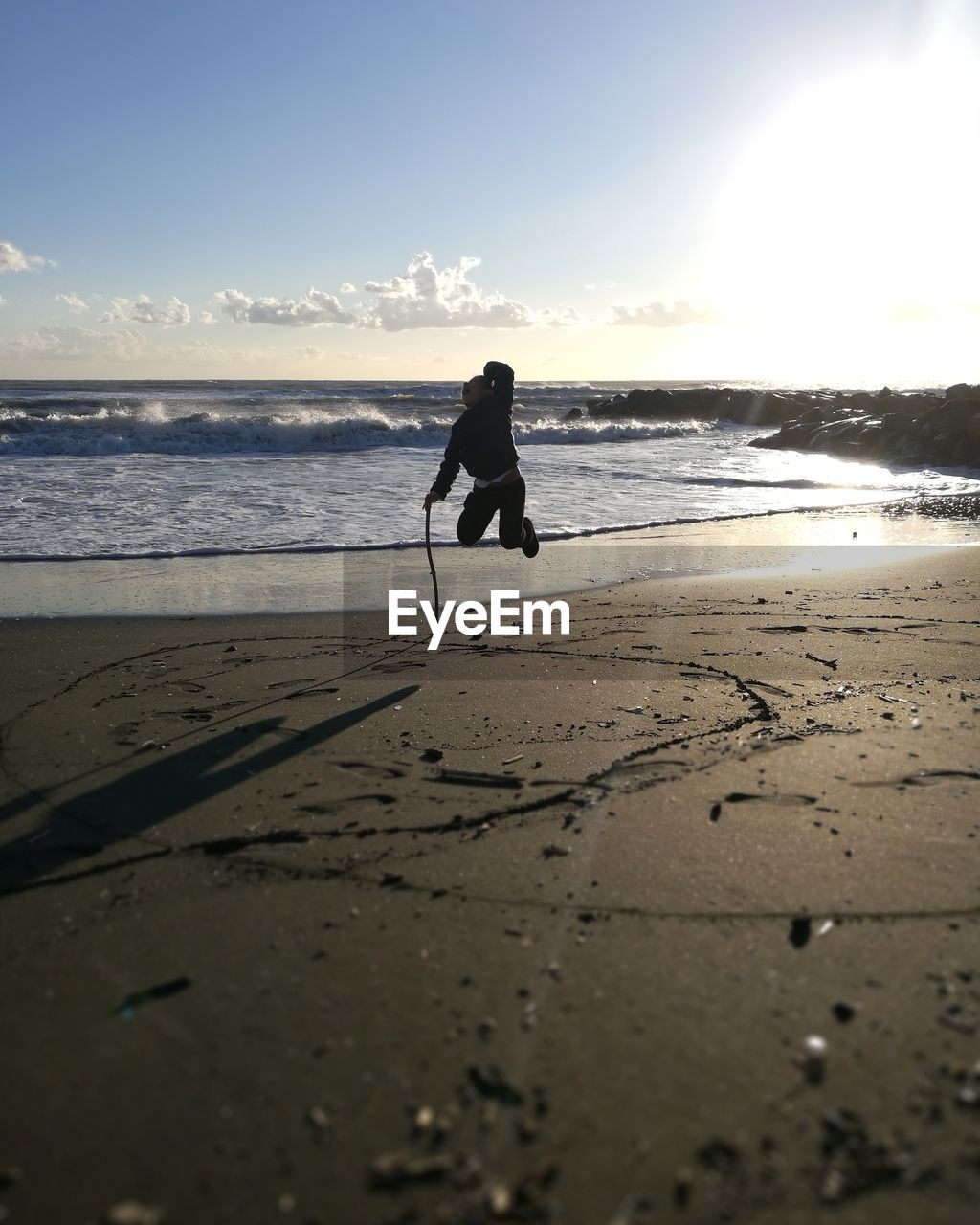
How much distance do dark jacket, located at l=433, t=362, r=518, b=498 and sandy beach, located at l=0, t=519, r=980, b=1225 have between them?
107 inches

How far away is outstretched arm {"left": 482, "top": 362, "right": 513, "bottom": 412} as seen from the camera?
25.5 ft

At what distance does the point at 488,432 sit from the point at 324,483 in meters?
9.48

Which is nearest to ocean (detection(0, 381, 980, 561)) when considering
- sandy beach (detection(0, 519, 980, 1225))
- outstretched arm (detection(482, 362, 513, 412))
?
outstretched arm (detection(482, 362, 513, 412))

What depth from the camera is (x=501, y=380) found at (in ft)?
25.7

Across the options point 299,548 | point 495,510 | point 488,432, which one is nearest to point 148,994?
point 488,432

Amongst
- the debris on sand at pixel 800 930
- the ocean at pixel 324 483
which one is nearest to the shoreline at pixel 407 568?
the ocean at pixel 324 483

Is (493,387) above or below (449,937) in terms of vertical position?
above

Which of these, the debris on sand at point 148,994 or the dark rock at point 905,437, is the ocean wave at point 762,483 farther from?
the debris on sand at point 148,994

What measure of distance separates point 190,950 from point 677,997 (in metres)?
1.45

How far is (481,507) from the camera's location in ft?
27.1

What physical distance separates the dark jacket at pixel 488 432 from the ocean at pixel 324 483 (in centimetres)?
362

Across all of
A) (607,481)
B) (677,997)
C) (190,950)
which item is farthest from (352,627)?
(607,481)

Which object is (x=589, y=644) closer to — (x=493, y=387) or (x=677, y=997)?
(x=493, y=387)

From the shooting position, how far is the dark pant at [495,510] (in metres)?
8.21
